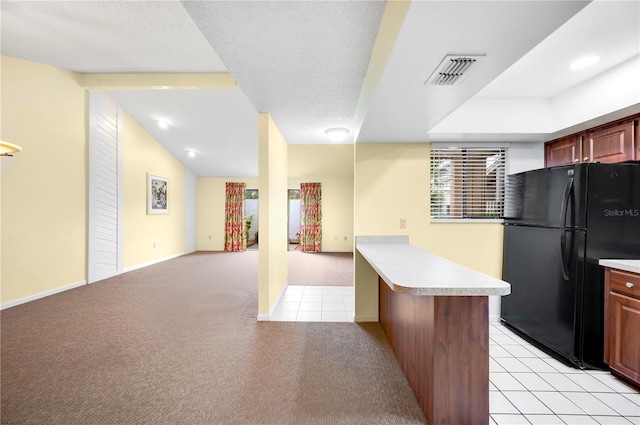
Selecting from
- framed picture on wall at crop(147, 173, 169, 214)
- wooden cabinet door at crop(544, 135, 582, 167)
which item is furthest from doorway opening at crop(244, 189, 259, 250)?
wooden cabinet door at crop(544, 135, 582, 167)

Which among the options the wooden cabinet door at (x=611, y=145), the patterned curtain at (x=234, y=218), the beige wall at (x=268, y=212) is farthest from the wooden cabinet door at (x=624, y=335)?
the patterned curtain at (x=234, y=218)

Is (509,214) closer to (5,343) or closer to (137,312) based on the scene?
(137,312)

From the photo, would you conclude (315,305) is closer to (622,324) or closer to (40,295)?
(622,324)

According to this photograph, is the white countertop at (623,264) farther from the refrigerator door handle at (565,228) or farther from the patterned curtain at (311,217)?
the patterned curtain at (311,217)

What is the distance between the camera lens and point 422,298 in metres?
1.65

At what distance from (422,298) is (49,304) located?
4.57 meters

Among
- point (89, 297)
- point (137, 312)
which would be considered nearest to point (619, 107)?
point (137, 312)

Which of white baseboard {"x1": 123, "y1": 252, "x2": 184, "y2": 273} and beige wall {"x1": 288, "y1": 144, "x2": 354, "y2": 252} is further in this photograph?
beige wall {"x1": 288, "y1": 144, "x2": 354, "y2": 252}

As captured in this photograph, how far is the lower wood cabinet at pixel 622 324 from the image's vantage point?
1.81 meters

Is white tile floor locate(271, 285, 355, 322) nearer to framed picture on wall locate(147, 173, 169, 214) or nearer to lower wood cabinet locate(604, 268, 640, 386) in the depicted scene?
lower wood cabinet locate(604, 268, 640, 386)

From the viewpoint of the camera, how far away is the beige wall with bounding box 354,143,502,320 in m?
2.90

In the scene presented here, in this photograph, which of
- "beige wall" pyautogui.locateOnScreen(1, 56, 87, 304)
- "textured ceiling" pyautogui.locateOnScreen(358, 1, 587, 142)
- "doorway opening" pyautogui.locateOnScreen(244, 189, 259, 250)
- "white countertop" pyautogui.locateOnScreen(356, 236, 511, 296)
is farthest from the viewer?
"doorway opening" pyautogui.locateOnScreen(244, 189, 259, 250)

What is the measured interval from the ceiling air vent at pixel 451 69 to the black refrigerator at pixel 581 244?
1.49 metres

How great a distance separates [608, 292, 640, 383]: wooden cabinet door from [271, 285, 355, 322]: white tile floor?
2138 millimetres
